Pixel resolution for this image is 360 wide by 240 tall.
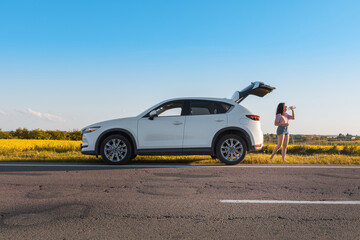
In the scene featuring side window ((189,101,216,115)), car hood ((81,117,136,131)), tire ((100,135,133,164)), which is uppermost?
side window ((189,101,216,115))

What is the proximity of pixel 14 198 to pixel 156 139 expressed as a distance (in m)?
4.29

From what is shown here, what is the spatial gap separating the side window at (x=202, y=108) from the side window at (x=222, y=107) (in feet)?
0.34

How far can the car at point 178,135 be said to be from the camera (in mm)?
8461

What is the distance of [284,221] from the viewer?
3584mm

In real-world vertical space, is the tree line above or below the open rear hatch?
below

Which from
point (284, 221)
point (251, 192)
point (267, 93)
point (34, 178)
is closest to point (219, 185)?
point (251, 192)

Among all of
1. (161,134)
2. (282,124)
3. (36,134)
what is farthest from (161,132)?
(36,134)

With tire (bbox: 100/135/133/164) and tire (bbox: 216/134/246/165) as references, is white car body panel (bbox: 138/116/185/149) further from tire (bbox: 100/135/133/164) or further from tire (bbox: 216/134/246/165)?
tire (bbox: 216/134/246/165)

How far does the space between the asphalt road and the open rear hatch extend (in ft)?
11.1

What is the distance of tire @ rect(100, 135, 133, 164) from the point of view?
8.45 meters

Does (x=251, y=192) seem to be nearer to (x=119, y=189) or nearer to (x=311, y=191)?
(x=311, y=191)

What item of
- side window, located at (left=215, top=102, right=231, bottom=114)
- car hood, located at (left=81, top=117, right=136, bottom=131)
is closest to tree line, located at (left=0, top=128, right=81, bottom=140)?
car hood, located at (left=81, top=117, right=136, bottom=131)

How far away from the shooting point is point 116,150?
27.9ft

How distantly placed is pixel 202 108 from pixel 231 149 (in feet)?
4.27
